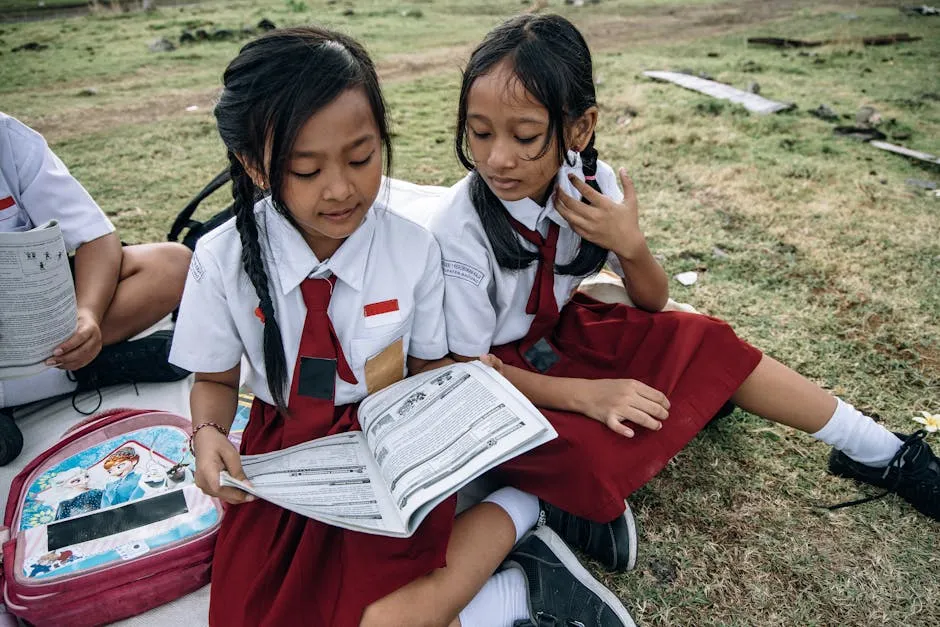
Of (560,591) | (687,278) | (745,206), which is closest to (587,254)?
(560,591)

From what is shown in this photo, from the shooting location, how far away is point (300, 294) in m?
1.42

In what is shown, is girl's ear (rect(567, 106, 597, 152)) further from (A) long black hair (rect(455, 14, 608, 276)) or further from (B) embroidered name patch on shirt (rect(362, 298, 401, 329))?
(B) embroidered name patch on shirt (rect(362, 298, 401, 329))

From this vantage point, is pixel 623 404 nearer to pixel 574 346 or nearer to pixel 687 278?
pixel 574 346

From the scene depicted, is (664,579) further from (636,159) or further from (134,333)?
(636,159)

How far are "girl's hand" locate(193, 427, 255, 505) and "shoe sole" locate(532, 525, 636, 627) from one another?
0.72 meters

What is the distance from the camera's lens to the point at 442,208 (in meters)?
1.65

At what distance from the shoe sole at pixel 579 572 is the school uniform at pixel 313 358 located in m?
0.34

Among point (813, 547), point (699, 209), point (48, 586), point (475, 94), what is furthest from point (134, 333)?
A: point (699, 209)

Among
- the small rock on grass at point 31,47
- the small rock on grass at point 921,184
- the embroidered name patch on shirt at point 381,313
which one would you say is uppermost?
the embroidered name patch on shirt at point 381,313

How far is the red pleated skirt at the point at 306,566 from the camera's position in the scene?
1210mm

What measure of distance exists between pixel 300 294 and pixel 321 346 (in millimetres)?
128

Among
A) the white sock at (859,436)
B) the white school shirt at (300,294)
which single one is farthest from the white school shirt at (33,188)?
the white sock at (859,436)

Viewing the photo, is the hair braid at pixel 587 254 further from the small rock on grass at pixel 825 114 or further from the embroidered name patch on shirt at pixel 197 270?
the small rock on grass at pixel 825 114

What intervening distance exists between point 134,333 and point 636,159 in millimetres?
3048
